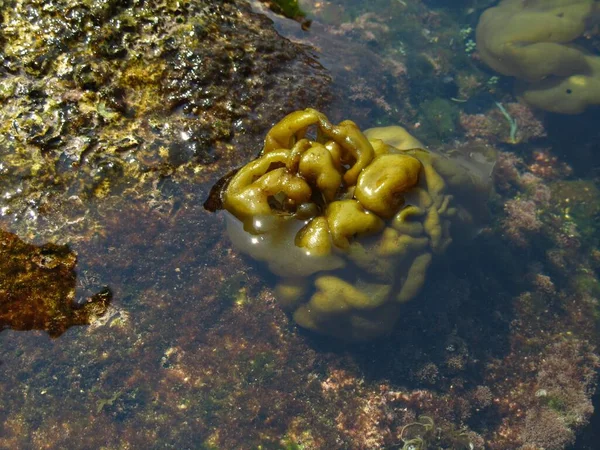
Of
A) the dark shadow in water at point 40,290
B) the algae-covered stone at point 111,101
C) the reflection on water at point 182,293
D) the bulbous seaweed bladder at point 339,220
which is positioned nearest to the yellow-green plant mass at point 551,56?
the reflection on water at point 182,293

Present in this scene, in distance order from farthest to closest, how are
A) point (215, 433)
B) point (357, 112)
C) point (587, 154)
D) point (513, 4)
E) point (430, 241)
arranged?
1. point (513, 4)
2. point (587, 154)
3. point (357, 112)
4. point (430, 241)
5. point (215, 433)

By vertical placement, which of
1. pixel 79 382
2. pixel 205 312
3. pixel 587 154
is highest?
pixel 587 154

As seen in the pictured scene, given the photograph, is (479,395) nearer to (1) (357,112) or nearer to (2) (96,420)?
(1) (357,112)

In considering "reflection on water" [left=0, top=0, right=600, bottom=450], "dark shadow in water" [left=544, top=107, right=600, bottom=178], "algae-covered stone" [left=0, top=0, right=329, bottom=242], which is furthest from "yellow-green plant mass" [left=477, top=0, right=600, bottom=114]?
"algae-covered stone" [left=0, top=0, right=329, bottom=242]

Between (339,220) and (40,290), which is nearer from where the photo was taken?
(40,290)

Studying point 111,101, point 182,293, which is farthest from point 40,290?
point 111,101

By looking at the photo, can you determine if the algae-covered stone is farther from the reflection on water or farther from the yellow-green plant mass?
the yellow-green plant mass

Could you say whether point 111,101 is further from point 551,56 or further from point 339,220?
point 551,56

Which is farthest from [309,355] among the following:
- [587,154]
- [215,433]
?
[587,154]
